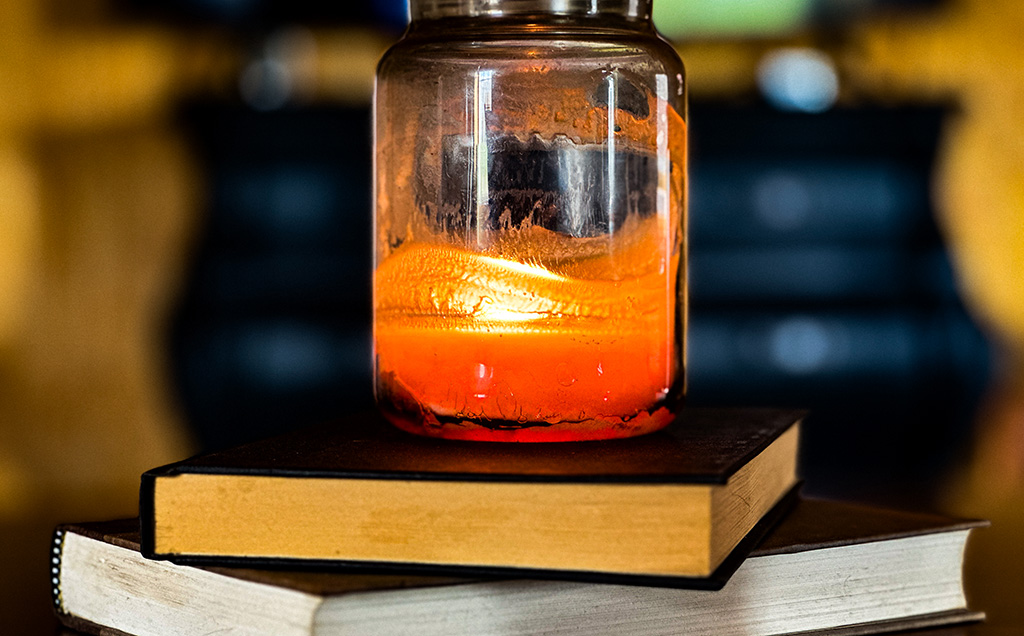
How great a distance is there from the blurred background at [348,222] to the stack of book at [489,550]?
1.00 meters

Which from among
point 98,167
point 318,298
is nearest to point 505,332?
point 318,298

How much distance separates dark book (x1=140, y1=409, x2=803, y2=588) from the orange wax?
0.08ft

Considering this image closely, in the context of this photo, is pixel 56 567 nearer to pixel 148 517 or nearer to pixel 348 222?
pixel 148 517

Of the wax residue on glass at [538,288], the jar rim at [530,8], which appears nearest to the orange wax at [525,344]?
the wax residue on glass at [538,288]

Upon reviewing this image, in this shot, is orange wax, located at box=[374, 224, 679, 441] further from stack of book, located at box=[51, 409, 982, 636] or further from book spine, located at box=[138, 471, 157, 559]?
book spine, located at box=[138, 471, 157, 559]

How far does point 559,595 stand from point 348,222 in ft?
7.46

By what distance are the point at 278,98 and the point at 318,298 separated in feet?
2.33

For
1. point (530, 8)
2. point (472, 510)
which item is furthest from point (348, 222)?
point (472, 510)

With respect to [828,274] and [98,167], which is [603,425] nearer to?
[828,274]

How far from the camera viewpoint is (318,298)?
266cm

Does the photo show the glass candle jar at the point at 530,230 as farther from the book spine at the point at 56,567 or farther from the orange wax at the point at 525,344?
the book spine at the point at 56,567

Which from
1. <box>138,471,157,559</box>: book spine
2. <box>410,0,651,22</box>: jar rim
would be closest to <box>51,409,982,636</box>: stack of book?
<box>138,471,157,559</box>: book spine

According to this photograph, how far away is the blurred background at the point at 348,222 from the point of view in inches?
103

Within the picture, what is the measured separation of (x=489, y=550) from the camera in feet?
1.51
